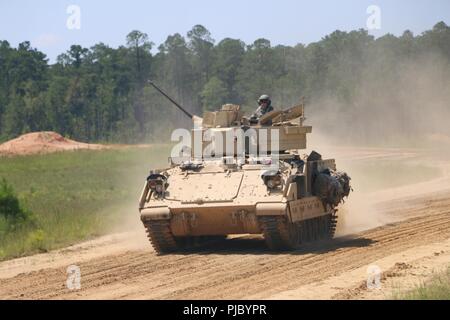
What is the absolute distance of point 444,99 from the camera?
54.9 meters

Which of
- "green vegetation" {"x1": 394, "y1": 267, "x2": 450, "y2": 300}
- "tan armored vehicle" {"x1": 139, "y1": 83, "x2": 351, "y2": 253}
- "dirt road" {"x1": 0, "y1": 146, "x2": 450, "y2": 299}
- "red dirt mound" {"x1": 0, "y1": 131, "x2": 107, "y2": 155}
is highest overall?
"tan armored vehicle" {"x1": 139, "y1": 83, "x2": 351, "y2": 253}

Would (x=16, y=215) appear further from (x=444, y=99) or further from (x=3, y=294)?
(x=444, y=99)

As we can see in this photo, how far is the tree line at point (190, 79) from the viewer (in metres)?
54.4

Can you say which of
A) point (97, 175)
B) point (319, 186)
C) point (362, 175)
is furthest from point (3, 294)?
point (97, 175)

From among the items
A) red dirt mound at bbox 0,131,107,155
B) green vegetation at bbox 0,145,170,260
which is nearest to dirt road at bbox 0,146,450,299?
green vegetation at bbox 0,145,170,260

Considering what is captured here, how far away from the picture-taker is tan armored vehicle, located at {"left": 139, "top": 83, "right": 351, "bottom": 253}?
15938 millimetres

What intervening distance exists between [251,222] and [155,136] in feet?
132

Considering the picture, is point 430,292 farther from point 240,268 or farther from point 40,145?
→ point 40,145

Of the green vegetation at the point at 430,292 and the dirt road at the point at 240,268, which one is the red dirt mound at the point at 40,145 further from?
the green vegetation at the point at 430,292

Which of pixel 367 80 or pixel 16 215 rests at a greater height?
pixel 367 80

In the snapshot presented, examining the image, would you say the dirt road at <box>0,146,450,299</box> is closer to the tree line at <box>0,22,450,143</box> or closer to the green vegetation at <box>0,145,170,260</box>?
the green vegetation at <box>0,145,170,260</box>

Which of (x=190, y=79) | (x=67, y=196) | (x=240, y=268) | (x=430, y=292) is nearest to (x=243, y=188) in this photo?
(x=240, y=268)

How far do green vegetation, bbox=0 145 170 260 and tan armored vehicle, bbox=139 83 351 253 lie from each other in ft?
11.6
